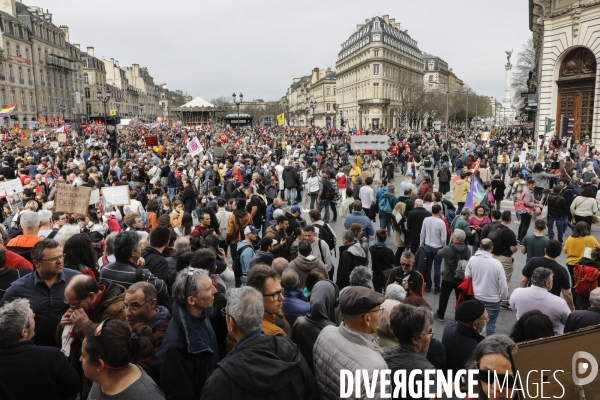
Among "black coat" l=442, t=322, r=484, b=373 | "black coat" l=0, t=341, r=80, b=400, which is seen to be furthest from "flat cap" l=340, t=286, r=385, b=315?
"black coat" l=0, t=341, r=80, b=400

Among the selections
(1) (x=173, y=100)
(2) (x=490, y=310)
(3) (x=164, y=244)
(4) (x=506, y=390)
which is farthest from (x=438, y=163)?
(1) (x=173, y=100)

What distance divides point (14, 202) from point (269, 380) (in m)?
9.20

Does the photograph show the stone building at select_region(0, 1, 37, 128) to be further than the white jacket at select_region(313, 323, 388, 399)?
Yes

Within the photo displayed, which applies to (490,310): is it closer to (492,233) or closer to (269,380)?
(492,233)

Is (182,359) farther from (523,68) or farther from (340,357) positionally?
(523,68)

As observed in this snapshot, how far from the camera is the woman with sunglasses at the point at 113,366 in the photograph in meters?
2.40

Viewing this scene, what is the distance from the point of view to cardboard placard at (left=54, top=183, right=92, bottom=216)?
309 inches

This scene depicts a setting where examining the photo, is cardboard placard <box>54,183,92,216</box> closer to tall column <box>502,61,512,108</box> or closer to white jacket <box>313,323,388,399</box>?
Answer: white jacket <box>313,323,388,399</box>

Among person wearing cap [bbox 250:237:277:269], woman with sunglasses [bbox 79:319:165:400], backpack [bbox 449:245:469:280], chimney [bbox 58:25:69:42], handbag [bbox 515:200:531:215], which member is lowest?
backpack [bbox 449:245:469:280]

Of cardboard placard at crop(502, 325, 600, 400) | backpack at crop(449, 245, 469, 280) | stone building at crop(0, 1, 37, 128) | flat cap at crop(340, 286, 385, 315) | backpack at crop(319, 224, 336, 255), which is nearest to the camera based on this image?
cardboard placard at crop(502, 325, 600, 400)

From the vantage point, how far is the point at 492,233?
7.04 meters

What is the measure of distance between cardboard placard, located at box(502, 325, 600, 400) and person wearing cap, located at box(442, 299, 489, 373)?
1.59 metres

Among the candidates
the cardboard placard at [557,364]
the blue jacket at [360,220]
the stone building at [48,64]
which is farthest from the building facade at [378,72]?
the cardboard placard at [557,364]

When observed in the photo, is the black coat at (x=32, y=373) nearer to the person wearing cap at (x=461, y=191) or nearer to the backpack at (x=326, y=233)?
the backpack at (x=326, y=233)
